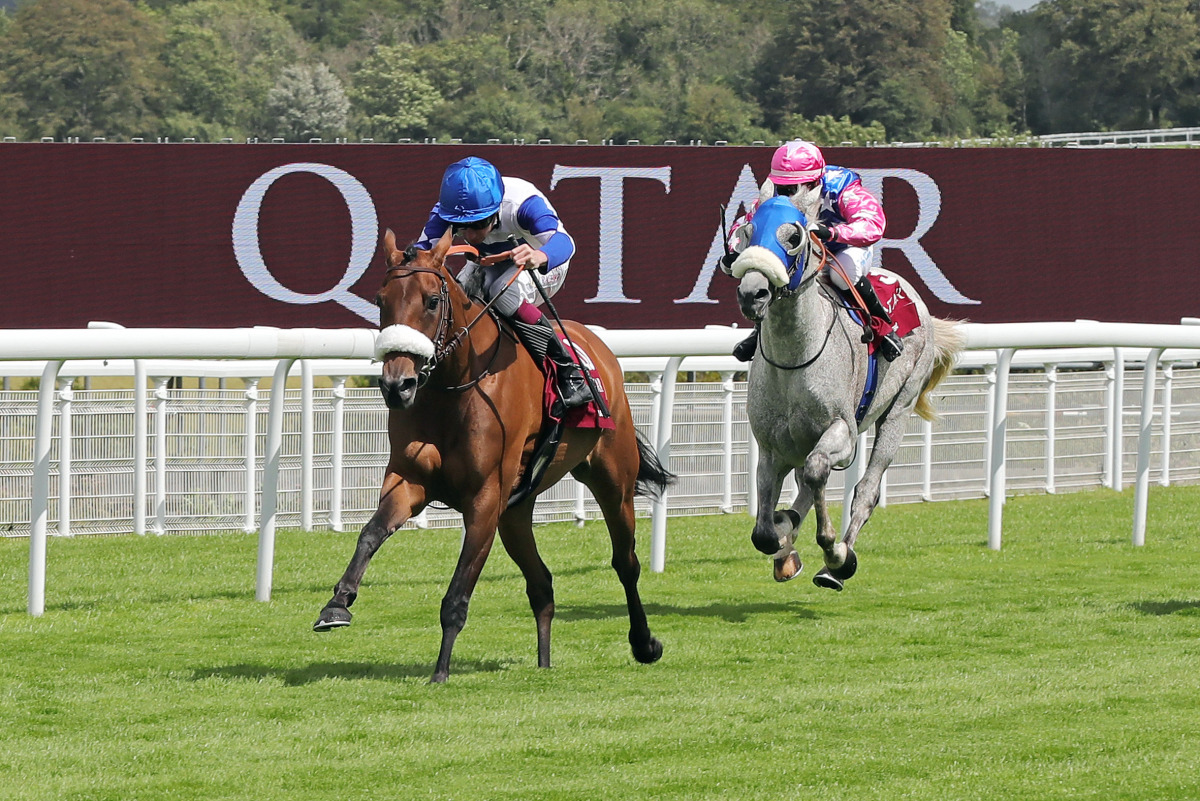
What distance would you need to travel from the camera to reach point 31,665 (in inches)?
206

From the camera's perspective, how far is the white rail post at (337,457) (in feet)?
29.0

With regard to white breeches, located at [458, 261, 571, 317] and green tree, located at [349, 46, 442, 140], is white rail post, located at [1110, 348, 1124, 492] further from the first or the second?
green tree, located at [349, 46, 442, 140]

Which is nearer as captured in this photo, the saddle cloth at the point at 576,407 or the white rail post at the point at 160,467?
the saddle cloth at the point at 576,407

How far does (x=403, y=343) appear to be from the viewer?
4.80 metres

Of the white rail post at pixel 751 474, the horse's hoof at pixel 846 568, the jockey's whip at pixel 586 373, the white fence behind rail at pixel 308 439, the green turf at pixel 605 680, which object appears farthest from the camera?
the white rail post at pixel 751 474

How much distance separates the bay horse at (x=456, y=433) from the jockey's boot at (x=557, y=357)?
5cm

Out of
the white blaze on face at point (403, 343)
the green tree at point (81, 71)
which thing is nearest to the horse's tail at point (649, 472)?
the white blaze on face at point (403, 343)

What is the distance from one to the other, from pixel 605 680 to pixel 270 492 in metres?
1.84

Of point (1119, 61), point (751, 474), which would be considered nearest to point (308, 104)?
point (1119, 61)

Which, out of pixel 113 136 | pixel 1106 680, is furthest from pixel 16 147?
pixel 113 136

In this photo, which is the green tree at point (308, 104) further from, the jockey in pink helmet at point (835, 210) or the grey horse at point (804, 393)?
the grey horse at point (804, 393)

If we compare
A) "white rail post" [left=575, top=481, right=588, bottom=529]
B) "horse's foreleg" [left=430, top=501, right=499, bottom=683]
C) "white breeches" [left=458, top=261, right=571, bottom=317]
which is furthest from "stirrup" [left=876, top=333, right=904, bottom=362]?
"white rail post" [left=575, top=481, right=588, bottom=529]

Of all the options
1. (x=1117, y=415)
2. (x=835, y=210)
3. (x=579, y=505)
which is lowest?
(x=579, y=505)

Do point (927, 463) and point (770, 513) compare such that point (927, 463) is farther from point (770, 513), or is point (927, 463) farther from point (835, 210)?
point (770, 513)
